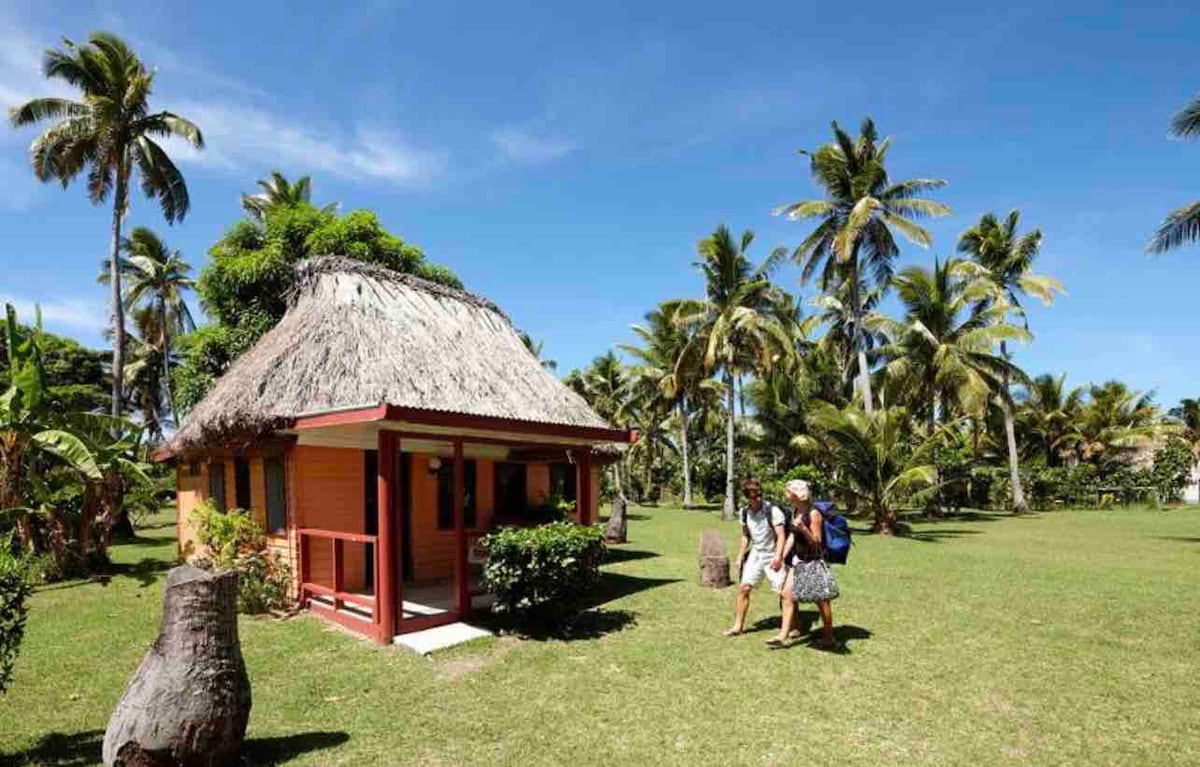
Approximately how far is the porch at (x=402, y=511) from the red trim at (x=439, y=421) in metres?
0.09

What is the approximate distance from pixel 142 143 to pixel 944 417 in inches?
1308

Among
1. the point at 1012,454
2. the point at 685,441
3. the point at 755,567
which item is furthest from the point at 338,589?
the point at 1012,454

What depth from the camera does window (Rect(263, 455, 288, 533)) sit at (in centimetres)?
909

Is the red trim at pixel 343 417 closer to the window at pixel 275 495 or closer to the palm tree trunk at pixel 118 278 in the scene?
the window at pixel 275 495

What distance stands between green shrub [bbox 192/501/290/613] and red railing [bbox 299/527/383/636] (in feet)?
1.06

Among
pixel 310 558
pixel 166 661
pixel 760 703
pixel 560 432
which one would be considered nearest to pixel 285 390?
pixel 310 558

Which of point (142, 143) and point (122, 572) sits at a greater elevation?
point (142, 143)

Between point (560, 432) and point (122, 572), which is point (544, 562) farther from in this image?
point (122, 572)

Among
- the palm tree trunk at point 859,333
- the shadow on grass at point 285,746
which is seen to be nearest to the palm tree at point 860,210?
the palm tree trunk at point 859,333

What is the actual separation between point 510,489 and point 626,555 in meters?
3.25

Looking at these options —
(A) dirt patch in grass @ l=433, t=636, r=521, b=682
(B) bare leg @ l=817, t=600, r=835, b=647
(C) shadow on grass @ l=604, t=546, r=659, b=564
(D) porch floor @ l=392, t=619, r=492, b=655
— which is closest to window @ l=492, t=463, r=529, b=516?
(C) shadow on grass @ l=604, t=546, r=659, b=564

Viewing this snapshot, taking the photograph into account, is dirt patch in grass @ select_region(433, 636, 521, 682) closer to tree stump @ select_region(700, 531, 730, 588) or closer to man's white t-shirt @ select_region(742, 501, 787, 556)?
man's white t-shirt @ select_region(742, 501, 787, 556)

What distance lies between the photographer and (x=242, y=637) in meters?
7.53

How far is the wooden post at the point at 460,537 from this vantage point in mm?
7621
